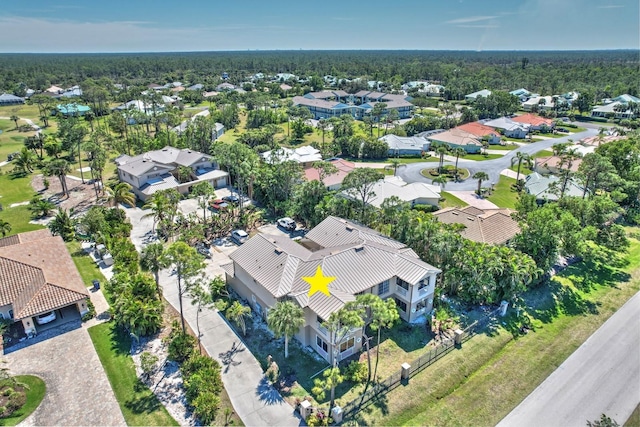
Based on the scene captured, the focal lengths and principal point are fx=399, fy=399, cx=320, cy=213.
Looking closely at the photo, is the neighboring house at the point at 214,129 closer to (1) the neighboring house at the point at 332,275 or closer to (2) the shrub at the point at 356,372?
(1) the neighboring house at the point at 332,275

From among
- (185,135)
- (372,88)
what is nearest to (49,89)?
(185,135)

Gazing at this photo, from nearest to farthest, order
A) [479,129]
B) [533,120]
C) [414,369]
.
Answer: [414,369]
[479,129]
[533,120]

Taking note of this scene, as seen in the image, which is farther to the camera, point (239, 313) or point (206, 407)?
point (239, 313)

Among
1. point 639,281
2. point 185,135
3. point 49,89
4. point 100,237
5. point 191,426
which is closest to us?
point 191,426

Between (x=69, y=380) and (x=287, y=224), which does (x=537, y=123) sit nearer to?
(x=287, y=224)

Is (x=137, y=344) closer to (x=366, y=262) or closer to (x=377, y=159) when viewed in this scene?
(x=366, y=262)

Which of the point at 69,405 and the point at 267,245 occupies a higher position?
the point at 267,245

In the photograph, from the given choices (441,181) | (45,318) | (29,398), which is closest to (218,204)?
(45,318)

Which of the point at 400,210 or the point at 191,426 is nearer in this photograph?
the point at 191,426
